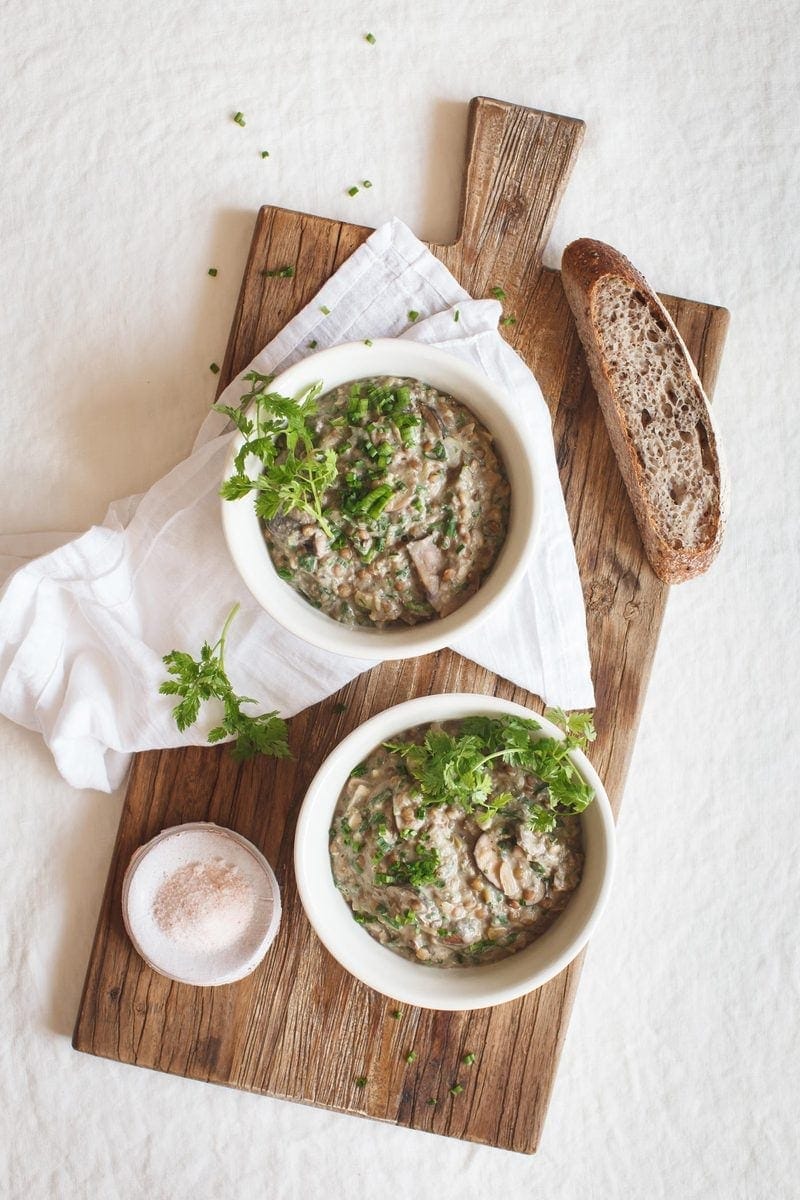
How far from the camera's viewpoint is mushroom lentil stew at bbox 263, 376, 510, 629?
2.22m

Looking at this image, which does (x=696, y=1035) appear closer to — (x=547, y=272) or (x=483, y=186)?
(x=547, y=272)

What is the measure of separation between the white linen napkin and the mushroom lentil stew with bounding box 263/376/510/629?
0.30 m

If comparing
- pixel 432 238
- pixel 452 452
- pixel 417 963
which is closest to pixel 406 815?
pixel 417 963

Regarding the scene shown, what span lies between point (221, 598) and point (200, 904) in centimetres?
77

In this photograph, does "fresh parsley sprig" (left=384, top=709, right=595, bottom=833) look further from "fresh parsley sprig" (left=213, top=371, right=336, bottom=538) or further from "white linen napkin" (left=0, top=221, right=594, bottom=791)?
"fresh parsley sprig" (left=213, top=371, right=336, bottom=538)

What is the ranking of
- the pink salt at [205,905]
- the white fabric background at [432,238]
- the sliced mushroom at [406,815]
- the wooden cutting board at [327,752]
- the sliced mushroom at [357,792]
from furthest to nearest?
the white fabric background at [432,238] < the wooden cutting board at [327,752] < the pink salt at [205,905] < the sliced mushroom at [357,792] < the sliced mushroom at [406,815]

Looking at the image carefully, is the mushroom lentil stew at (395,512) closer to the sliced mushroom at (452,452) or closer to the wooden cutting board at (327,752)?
the sliced mushroom at (452,452)

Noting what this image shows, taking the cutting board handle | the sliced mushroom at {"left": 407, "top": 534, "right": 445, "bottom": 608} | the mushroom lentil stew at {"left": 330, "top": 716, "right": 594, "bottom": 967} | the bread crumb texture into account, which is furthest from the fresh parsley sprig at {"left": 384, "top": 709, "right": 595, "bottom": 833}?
the cutting board handle

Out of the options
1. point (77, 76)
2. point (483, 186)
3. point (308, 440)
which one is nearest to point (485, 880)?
point (308, 440)

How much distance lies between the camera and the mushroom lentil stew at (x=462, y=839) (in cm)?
223

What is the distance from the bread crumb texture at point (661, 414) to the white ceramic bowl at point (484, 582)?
0.45 m

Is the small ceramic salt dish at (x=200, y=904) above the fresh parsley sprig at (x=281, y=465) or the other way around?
the other way around

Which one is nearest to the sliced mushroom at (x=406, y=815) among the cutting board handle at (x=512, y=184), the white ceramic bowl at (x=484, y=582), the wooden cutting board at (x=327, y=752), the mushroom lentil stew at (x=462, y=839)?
the mushroom lentil stew at (x=462, y=839)

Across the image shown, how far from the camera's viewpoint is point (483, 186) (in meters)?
2.69
